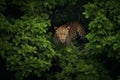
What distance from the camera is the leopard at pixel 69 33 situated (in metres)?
10.2

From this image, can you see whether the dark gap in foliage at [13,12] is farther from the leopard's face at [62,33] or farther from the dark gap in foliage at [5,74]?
the dark gap in foliage at [5,74]

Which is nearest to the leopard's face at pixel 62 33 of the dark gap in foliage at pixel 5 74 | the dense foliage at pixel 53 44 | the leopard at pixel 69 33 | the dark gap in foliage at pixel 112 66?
the leopard at pixel 69 33

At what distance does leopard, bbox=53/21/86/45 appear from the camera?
10172 millimetres

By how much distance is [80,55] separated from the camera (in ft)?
32.5

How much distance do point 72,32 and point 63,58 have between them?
33.6 inches

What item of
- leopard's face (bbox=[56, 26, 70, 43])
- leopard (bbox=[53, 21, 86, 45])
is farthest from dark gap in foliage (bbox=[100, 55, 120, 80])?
leopard's face (bbox=[56, 26, 70, 43])

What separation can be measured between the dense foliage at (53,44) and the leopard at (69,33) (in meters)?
0.18

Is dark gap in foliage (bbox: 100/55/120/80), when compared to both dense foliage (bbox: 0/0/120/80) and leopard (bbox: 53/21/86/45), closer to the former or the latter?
dense foliage (bbox: 0/0/120/80)

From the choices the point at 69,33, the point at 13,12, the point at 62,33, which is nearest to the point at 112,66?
the point at 69,33

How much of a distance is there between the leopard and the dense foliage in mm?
179

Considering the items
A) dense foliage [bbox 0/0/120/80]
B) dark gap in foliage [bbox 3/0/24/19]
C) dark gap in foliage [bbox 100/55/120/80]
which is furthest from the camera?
dark gap in foliage [bbox 100/55/120/80]

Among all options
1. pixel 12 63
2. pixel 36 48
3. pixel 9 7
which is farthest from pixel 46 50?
pixel 9 7

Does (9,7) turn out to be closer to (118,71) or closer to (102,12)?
(102,12)

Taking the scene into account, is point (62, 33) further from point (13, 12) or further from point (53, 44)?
point (13, 12)
